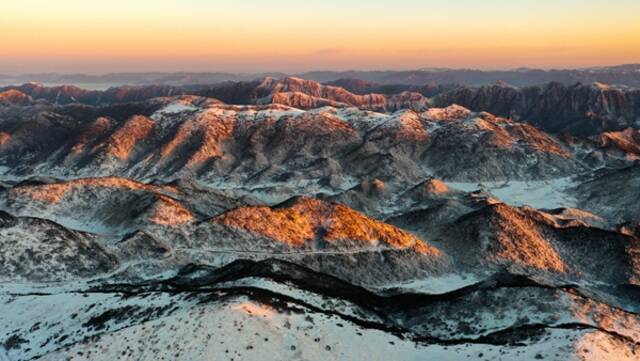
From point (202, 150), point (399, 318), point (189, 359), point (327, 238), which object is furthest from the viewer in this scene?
point (202, 150)

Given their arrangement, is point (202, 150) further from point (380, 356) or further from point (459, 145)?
point (380, 356)

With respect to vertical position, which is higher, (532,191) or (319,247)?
(319,247)

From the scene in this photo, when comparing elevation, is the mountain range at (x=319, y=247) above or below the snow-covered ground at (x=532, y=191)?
above

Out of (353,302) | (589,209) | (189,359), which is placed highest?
(189,359)

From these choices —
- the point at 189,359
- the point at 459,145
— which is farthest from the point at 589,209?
the point at 189,359

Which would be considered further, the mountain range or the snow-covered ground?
the snow-covered ground

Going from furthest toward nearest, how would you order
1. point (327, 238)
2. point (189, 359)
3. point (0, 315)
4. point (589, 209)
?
1. point (589, 209)
2. point (327, 238)
3. point (0, 315)
4. point (189, 359)

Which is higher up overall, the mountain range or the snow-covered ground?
the mountain range

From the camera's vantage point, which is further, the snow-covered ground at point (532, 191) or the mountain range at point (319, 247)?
the snow-covered ground at point (532, 191)

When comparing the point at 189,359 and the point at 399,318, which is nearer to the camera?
the point at 189,359

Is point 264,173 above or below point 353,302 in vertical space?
below

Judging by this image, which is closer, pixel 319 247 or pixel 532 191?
pixel 319 247
